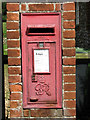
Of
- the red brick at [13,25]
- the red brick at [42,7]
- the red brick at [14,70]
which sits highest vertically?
the red brick at [42,7]

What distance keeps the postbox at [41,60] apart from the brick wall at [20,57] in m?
0.05

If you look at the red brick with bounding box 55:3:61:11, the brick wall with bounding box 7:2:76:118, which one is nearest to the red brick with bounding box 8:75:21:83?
the brick wall with bounding box 7:2:76:118

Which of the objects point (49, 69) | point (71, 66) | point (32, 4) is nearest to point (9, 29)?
point (32, 4)

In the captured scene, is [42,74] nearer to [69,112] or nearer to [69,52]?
[69,52]

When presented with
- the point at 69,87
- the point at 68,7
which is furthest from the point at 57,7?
the point at 69,87

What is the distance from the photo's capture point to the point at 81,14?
2158 mm

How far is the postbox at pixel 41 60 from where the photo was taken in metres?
1.80

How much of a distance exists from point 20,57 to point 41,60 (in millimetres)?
236

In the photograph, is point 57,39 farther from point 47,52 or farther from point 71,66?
point 71,66

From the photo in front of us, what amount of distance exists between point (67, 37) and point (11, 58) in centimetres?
66

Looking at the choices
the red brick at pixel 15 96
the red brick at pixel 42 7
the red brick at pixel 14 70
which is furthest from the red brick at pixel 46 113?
the red brick at pixel 42 7

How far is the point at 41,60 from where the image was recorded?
6.03 feet

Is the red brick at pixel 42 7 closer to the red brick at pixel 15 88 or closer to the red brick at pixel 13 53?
the red brick at pixel 13 53

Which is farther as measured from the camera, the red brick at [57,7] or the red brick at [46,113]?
the red brick at [46,113]
